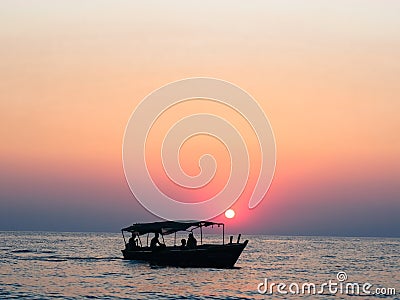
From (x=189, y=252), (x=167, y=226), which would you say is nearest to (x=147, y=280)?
(x=189, y=252)

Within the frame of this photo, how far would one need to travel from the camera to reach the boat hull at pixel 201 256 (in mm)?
49344

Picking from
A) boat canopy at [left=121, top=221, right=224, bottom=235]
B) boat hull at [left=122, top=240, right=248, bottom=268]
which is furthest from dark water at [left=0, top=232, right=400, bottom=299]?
boat canopy at [left=121, top=221, right=224, bottom=235]

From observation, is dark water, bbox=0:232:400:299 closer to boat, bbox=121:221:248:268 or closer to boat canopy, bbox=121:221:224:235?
boat, bbox=121:221:248:268

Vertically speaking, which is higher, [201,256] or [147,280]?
[201,256]

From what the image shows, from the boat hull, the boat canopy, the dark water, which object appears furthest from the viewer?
the boat canopy

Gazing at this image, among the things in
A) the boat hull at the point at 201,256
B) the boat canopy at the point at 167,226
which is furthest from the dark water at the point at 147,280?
the boat canopy at the point at 167,226

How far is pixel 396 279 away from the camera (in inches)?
2096

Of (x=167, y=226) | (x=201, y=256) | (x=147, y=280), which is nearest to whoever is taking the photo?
(x=147, y=280)

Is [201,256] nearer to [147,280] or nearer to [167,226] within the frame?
[167,226]

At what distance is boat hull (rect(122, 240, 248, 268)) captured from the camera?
162ft

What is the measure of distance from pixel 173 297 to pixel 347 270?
1216 inches

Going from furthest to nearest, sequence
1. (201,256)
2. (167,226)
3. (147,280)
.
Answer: (167,226) < (201,256) < (147,280)

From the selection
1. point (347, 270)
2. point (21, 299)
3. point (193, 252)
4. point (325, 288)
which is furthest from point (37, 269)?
point (347, 270)

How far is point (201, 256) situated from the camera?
49.3 metres
